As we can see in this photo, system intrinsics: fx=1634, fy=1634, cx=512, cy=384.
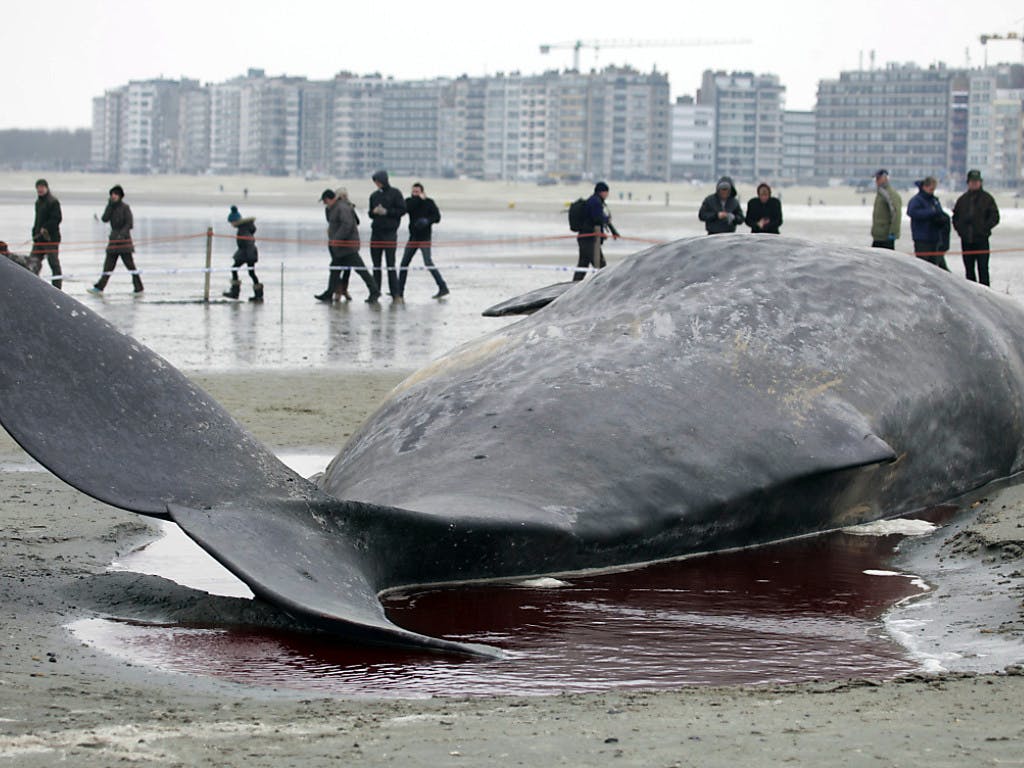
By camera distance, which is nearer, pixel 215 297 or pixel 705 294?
pixel 705 294

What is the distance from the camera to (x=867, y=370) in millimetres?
7234

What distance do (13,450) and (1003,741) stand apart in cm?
684

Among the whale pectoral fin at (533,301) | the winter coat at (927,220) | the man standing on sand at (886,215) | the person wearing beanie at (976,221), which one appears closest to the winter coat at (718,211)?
the man standing on sand at (886,215)

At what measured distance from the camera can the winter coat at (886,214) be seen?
2156 centimetres

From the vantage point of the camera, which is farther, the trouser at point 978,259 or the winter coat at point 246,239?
the winter coat at point 246,239

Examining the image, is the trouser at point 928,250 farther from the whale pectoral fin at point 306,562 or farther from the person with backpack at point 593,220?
the whale pectoral fin at point 306,562

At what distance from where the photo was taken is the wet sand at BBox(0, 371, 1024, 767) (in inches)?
156

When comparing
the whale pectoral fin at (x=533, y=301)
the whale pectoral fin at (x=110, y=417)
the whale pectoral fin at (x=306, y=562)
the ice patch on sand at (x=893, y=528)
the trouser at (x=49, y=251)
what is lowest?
the ice patch on sand at (x=893, y=528)

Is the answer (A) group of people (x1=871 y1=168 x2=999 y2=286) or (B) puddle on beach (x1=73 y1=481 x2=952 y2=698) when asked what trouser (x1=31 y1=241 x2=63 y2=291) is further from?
(B) puddle on beach (x1=73 y1=481 x2=952 y2=698)

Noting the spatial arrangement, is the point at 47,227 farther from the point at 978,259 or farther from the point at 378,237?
the point at 978,259

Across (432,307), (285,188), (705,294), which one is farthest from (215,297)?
(285,188)

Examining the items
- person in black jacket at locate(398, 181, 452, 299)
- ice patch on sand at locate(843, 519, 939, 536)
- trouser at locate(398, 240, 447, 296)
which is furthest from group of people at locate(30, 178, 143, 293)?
ice patch on sand at locate(843, 519, 939, 536)

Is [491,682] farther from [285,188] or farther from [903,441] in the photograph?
[285,188]

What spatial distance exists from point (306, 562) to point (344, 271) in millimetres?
17778
